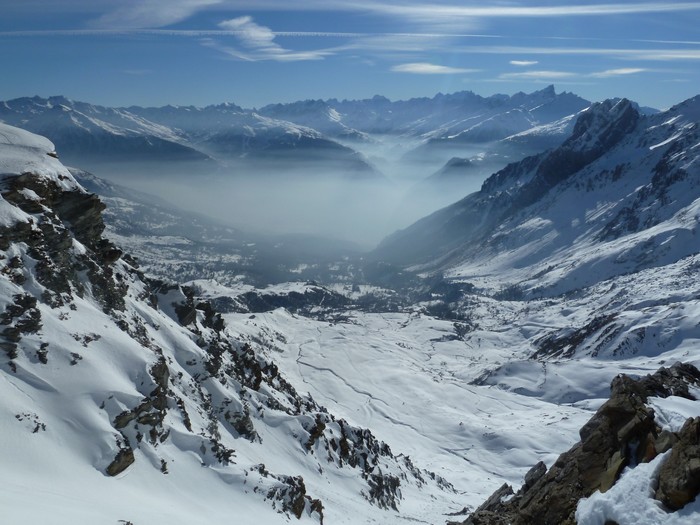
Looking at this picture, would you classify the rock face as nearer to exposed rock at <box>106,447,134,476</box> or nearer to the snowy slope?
the snowy slope

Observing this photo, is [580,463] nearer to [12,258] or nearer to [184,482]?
[184,482]

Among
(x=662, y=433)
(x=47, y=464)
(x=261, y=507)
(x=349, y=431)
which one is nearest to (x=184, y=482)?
(x=261, y=507)

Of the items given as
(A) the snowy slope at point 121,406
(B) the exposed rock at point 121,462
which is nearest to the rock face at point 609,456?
(A) the snowy slope at point 121,406

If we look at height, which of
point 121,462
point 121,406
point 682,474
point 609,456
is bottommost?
point 682,474

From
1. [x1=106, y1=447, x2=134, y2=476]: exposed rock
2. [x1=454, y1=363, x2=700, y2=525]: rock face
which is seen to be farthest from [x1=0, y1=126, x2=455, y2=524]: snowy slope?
[x1=454, y1=363, x2=700, y2=525]: rock face

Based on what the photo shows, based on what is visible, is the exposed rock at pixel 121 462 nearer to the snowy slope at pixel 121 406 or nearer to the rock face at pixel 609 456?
the snowy slope at pixel 121 406

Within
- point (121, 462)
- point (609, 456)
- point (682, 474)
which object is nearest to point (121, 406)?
point (121, 462)

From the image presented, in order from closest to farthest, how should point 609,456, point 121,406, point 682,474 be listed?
point 682,474 < point 609,456 < point 121,406

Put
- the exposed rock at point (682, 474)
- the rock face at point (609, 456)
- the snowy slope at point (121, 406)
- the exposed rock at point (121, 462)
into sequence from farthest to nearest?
the exposed rock at point (121, 462)
the snowy slope at point (121, 406)
the rock face at point (609, 456)
the exposed rock at point (682, 474)

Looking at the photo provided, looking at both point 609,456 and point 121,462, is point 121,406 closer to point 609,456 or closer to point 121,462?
point 121,462

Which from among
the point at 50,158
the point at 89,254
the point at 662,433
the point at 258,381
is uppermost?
the point at 50,158

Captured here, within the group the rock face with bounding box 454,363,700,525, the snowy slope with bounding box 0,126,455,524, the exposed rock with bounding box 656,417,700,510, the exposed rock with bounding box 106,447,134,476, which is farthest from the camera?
the exposed rock with bounding box 106,447,134,476
